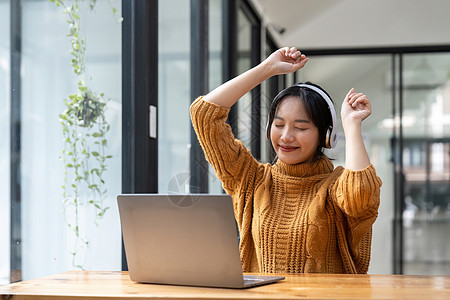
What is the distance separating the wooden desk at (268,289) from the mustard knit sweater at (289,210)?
0.20m

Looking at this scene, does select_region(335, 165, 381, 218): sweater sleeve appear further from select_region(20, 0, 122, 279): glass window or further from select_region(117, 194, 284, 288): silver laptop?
select_region(20, 0, 122, 279): glass window

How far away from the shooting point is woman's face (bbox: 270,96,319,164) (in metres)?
1.71

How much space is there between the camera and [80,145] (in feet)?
6.44

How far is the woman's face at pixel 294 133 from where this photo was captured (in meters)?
1.71

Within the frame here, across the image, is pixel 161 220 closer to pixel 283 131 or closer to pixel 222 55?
pixel 283 131

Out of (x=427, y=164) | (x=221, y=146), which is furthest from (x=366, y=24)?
(x=221, y=146)

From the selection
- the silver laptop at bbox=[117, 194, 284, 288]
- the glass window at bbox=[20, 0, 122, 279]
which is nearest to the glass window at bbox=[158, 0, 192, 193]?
the glass window at bbox=[20, 0, 122, 279]

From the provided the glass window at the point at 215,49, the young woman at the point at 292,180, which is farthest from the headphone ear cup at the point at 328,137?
the glass window at the point at 215,49

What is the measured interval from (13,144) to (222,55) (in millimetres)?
2534

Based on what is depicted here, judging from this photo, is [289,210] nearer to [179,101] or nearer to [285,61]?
[285,61]

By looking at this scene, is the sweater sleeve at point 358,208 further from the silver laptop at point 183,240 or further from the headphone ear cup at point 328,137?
the silver laptop at point 183,240

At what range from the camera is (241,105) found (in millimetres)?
2352

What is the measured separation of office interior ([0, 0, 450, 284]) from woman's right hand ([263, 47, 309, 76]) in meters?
0.24

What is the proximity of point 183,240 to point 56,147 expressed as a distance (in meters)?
0.68
